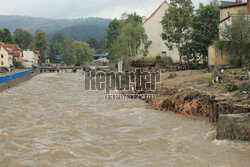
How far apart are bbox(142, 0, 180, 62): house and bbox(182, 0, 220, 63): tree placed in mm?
9907

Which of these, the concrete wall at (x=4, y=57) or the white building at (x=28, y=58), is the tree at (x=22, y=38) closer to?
the white building at (x=28, y=58)

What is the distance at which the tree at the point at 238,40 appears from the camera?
77.8ft

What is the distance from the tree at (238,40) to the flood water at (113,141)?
11199mm

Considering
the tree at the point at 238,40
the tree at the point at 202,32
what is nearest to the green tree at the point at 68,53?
the tree at the point at 202,32

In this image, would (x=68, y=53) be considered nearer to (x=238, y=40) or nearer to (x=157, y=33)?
(x=157, y=33)

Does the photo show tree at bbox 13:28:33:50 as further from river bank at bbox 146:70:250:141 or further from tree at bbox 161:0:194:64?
river bank at bbox 146:70:250:141

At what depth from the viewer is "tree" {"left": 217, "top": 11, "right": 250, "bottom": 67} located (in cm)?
2372

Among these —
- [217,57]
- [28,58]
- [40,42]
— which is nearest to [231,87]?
[217,57]

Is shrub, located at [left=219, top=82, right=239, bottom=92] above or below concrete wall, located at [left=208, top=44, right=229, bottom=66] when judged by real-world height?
below

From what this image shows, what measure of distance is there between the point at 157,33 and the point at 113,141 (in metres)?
39.0

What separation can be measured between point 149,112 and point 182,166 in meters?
7.99

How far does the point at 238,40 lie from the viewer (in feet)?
79.1

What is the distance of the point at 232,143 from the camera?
10.3m

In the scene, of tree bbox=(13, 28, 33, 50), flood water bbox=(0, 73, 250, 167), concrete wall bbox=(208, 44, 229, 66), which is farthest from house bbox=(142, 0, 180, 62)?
tree bbox=(13, 28, 33, 50)
